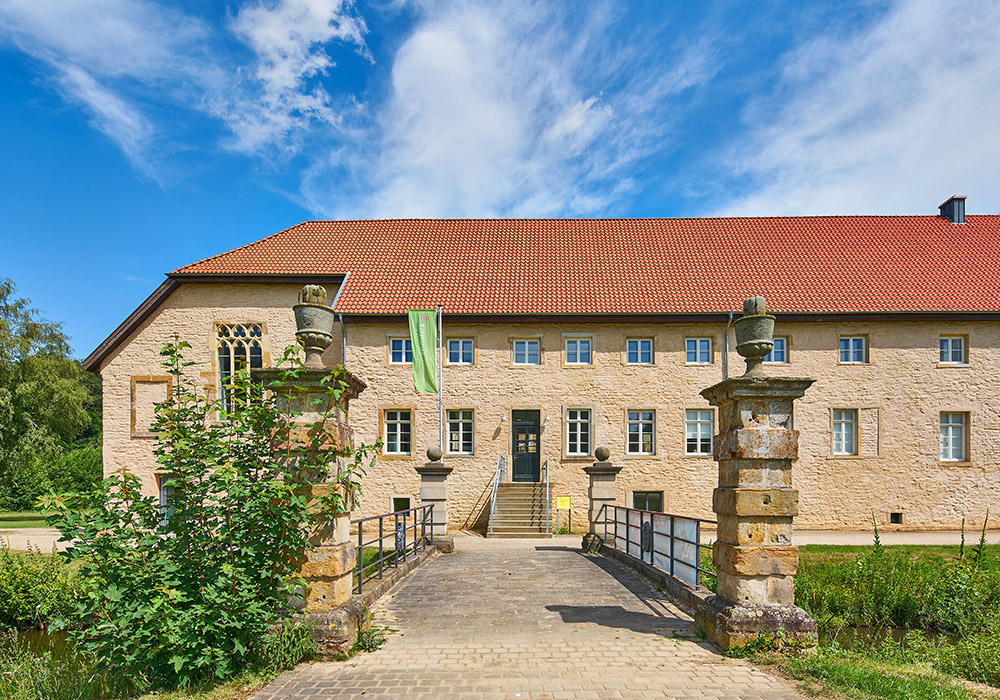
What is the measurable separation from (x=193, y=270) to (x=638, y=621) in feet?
59.3

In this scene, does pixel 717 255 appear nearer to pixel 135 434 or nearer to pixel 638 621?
pixel 638 621

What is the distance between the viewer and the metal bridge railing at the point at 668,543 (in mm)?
7829

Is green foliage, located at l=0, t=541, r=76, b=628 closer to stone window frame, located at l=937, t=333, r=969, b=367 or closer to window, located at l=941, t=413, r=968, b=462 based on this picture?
window, located at l=941, t=413, r=968, b=462

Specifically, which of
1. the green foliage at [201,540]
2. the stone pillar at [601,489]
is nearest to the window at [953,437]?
the stone pillar at [601,489]

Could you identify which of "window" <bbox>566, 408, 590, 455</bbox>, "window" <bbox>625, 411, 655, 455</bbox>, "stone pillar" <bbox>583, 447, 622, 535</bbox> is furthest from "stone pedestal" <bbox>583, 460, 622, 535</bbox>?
"window" <bbox>625, 411, 655, 455</bbox>

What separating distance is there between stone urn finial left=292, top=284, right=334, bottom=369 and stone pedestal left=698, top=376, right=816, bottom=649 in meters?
4.23

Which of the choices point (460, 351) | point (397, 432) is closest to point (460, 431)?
point (397, 432)

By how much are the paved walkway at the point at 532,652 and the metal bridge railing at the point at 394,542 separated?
0.59 meters

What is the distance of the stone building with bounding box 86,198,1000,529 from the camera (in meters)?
18.6

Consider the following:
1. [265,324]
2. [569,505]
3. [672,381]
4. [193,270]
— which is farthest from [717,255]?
[193,270]

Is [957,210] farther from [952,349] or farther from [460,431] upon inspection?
[460,431]

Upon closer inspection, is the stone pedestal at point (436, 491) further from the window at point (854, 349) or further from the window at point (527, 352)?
the window at point (854, 349)

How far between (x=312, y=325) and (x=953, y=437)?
2121cm

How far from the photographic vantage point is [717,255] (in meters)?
21.5
